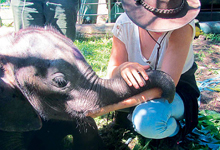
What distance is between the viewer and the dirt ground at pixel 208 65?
11.9 ft

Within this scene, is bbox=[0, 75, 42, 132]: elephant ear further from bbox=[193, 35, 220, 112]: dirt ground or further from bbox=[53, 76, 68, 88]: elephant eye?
bbox=[193, 35, 220, 112]: dirt ground

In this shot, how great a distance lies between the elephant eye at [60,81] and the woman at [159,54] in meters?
0.50

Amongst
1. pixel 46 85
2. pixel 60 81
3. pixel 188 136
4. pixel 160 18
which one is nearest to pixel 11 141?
pixel 46 85

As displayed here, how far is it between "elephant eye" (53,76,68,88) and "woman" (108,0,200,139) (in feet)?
1.63

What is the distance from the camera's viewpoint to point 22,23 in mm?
4492

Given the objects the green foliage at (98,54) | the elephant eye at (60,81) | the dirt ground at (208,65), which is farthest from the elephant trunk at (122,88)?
the green foliage at (98,54)

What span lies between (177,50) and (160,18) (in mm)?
388

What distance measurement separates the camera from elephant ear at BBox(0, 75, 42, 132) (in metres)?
2.02

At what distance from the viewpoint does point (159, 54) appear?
2.56 m

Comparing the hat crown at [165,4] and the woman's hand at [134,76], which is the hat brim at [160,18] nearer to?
the hat crown at [165,4]

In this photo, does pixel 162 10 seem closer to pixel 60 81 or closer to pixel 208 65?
pixel 60 81

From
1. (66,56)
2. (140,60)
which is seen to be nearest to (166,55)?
(140,60)

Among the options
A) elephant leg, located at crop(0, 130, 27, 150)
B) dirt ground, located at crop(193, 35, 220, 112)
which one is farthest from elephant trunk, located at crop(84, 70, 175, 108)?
dirt ground, located at crop(193, 35, 220, 112)

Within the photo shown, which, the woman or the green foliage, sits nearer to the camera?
the woman
